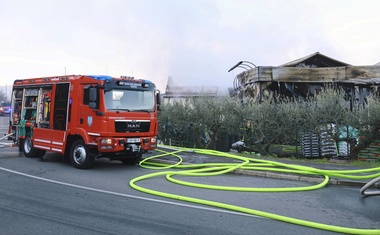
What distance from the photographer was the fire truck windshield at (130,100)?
9.54 m

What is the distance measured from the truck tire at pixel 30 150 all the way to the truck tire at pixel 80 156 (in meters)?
2.54

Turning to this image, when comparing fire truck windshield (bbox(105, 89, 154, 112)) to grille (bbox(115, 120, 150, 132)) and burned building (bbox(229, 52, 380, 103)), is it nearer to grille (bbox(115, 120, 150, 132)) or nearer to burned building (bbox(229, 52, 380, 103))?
grille (bbox(115, 120, 150, 132))

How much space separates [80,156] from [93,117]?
52.6 inches

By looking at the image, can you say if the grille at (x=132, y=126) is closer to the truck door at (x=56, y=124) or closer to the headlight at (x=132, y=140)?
the headlight at (x=132, y=140)

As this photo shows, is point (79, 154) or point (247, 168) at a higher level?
point (79, 154)

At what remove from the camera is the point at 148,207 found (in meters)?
5.93

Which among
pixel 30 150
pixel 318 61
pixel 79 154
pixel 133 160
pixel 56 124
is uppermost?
pixel 318 61

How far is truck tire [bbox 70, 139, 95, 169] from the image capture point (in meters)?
9.70

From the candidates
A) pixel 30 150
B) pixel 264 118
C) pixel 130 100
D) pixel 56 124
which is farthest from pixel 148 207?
pixel 264 118

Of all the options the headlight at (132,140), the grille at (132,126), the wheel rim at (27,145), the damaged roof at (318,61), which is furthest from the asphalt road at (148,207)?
the damaged roof at (318,61)

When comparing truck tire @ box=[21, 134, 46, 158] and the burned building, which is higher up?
the burned building

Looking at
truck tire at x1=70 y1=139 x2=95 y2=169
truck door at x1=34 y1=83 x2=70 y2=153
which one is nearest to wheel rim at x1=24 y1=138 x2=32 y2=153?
truck door at x1=34 y1=83 x2=70 y2=153

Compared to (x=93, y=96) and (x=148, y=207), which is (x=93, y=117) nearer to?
(x=93, y=96)

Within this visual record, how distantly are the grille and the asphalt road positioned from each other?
1.48 metres
